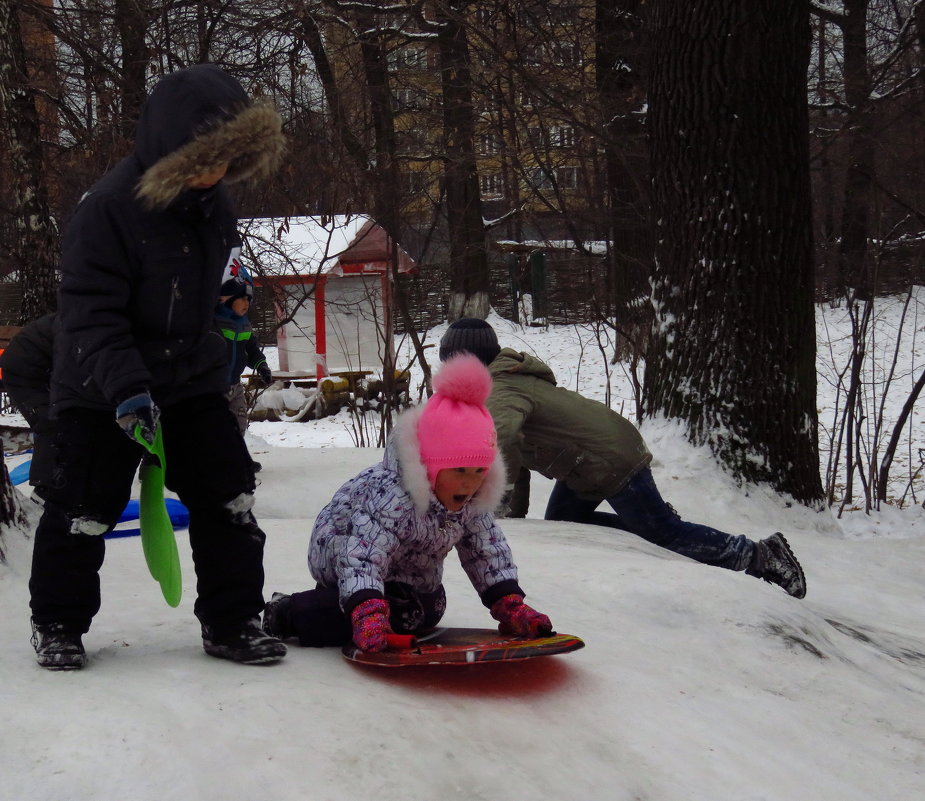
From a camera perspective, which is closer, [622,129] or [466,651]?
→ [466,651]

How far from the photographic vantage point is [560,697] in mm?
2779

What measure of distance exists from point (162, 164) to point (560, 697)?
5.60 feet

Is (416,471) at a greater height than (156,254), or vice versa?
(156,254)

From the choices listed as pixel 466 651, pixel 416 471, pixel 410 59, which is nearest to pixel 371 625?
pixel 466 651

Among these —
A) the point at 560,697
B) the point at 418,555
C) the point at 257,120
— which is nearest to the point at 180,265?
the point at 257,120

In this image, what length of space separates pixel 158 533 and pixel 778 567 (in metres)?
3.20

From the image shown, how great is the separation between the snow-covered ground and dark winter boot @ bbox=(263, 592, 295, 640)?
20 cm

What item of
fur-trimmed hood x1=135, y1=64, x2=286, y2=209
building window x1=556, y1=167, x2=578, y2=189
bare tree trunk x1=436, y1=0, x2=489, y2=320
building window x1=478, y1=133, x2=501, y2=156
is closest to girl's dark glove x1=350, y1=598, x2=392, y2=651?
fur-trimmed hood x1=135, y1=64, x2=286, y2=209

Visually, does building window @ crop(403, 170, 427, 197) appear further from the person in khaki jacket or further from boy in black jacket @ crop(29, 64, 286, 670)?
boy in black jacket @ crop(29, 64, 286, 670)

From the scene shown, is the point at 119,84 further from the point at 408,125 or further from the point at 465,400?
the point at 465,400

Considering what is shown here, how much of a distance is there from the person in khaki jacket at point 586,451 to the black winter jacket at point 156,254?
2027mm

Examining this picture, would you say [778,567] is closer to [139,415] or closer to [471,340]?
[471,340]

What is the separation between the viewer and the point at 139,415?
2.52 meters

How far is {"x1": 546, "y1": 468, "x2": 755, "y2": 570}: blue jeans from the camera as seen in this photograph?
16.8 ft
